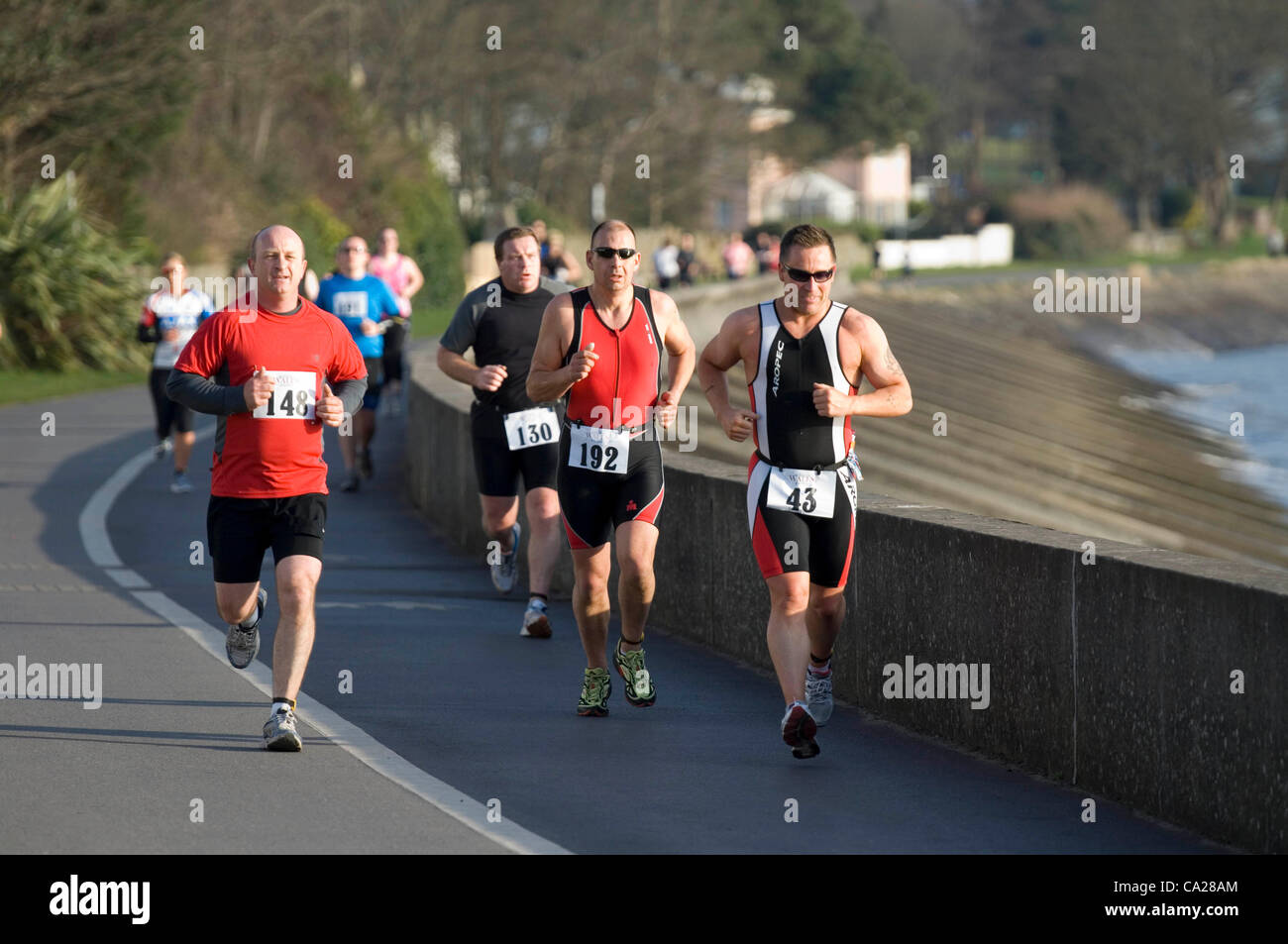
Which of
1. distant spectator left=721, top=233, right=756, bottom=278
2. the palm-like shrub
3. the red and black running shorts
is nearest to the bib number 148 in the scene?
the red and black running shorts

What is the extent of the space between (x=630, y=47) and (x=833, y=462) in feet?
213

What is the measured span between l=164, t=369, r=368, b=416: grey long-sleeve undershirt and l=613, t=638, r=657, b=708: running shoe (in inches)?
64.7

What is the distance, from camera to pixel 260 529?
26.7 feet

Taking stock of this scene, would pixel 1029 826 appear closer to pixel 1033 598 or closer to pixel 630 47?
pixel 1033 598

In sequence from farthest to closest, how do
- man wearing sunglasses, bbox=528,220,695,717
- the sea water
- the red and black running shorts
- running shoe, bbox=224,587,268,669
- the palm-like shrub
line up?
the sea water
the palm-like shrub
running shoe, bbox=224,587,268,669
man wearing sunglasses, bbox=528,220,695,717
the red and black running shorts

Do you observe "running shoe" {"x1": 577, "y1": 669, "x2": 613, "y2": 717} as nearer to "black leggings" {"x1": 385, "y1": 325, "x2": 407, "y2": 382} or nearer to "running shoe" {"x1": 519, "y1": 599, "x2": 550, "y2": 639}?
"running shoe" {"x1": 519, "y1": 599, "x2": 550, "y2": 639}

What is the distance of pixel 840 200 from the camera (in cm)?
11338

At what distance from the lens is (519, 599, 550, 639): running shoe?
424 inches

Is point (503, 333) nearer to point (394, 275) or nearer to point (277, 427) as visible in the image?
point (277, 427)

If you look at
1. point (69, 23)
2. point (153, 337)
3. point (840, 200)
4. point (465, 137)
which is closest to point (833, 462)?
point (153, 337)

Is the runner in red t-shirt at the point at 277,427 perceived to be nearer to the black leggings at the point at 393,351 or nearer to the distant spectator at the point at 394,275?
the distant spectator at the point at 394,275

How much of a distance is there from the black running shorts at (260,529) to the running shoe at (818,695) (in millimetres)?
1929

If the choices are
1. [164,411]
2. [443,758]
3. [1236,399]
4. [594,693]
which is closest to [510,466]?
[594,693]

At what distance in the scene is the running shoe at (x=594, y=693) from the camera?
878 centimetres
